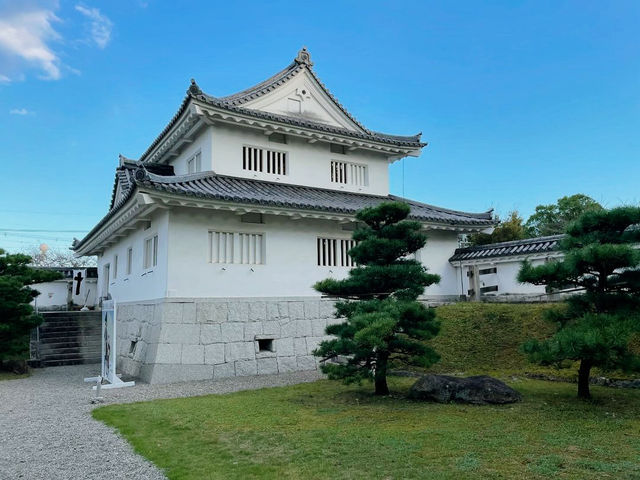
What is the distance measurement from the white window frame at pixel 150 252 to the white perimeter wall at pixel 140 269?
82mm

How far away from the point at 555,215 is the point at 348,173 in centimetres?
2166

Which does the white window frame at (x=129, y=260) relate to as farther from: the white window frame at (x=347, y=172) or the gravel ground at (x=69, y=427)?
the white window frame at (x=347, y=172)

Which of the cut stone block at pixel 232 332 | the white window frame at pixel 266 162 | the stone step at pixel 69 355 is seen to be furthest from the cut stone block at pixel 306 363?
the stone step at pixel 69 355

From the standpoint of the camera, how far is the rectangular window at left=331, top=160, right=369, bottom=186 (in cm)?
1506

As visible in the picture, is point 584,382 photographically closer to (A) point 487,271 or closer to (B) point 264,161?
(A) point 487,271

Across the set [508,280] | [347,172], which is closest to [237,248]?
[347,172]

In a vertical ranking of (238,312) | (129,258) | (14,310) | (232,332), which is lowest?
(232,332)

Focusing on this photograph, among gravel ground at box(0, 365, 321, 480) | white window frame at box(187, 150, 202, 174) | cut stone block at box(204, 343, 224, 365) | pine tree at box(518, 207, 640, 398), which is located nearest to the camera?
gravel ground at box(0, 365, 321, 480)

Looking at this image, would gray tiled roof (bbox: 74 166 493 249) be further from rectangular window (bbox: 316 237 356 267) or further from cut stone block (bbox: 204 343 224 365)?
cut stone block (bbox: 204 343 224 365)

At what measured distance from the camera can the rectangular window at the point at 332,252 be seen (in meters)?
13.0

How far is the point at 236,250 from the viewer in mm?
11672

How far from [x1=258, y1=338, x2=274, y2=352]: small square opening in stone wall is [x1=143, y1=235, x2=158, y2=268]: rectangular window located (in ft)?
11.2

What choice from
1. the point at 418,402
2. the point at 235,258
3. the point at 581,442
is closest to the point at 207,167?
the point at 235,258

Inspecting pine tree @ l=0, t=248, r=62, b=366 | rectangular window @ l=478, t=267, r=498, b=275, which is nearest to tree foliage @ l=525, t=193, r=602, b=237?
rectangular window @ l=478, t=267, r=498, b=275
